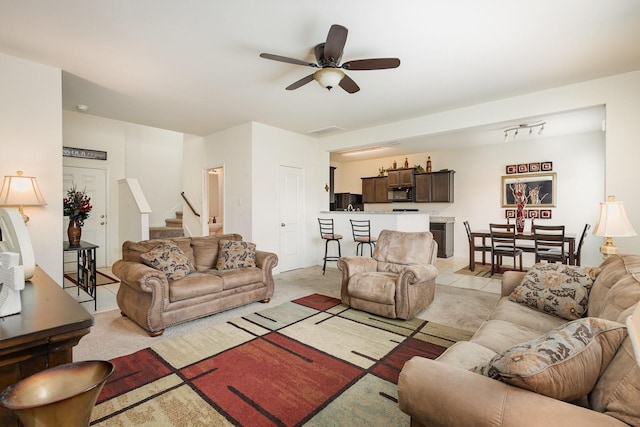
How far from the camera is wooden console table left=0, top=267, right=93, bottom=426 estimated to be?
948 millimetres

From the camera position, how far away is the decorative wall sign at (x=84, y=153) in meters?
5.60

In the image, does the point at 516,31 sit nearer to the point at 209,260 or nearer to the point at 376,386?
the point at 376,386

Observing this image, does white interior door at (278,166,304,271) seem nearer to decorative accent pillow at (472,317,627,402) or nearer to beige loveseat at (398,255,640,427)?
beige loveseat at (398,255,640,427)

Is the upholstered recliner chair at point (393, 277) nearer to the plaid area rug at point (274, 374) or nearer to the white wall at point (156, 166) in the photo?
the plaid area rug at point (274, 374)

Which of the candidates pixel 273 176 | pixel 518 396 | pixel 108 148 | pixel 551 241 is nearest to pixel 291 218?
pixel 273 176

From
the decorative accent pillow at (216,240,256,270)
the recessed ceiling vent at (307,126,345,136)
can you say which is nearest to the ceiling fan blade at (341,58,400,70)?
the decorative accent pillow at (216,240,256,270)

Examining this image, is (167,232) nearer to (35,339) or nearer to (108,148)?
(108,148)

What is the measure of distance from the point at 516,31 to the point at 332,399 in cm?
317

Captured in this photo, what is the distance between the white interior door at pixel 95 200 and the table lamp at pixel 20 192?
10.1 feet

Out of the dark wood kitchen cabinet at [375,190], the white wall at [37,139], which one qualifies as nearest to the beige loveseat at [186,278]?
the white wall at [37,139]

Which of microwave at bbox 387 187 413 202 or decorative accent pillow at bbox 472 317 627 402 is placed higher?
microwave at bbox 387 187 413 202

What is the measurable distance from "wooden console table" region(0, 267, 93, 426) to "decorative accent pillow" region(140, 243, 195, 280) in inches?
77.1

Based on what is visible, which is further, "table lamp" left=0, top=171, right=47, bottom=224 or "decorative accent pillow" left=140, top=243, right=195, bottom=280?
"decorative accent pillow" left=140, top=243, right=195, bottom=280

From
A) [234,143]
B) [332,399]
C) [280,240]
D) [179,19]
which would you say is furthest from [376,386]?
[234,143]
